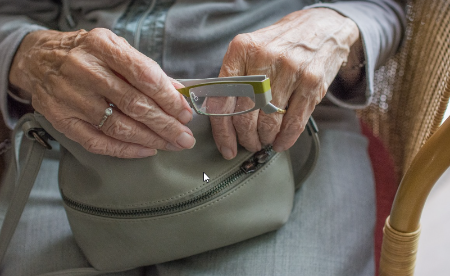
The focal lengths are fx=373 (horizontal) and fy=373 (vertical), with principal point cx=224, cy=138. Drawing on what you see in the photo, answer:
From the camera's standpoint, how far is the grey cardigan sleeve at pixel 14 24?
595 mm

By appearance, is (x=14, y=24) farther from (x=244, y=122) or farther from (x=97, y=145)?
(x=244, y=122)

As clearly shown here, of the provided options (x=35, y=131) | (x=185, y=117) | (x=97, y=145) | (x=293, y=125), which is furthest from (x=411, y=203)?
(x=35, y=131)

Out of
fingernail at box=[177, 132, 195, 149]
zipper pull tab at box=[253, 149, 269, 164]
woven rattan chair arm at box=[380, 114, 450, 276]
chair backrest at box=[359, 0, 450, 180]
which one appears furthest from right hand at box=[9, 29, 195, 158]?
chair backrest at box=[359, 0, 450, 180]

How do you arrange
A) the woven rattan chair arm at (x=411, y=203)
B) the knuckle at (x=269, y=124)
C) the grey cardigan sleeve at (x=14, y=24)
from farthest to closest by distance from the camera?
the grey cardigan sleeve at (x=14, y=24)
the knuckle at (x=269, y=124)
the woven rattan chair arm at (x=411, y=203)

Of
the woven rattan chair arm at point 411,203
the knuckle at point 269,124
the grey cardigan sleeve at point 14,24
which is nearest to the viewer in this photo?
the woven rattan chair arm at point 411,203

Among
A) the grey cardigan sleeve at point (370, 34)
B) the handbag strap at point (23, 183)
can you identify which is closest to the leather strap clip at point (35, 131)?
the handbag strap at point (23, 183)

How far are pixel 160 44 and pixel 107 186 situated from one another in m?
0.25

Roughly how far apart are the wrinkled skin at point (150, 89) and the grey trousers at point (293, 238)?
15 centimetres

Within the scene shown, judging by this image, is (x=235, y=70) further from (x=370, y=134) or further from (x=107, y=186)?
(x=370, y=134)

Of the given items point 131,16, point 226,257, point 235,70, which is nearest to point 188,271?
point 226,257

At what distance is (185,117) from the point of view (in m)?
0.45

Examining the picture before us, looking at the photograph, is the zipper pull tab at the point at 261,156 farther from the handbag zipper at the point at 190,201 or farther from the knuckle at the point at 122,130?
the knuckle at the point at 122,130

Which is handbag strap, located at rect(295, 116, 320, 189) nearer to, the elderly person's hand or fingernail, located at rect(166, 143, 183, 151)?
the elderly person's hand

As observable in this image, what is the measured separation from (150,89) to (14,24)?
357 mm
